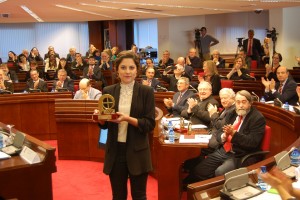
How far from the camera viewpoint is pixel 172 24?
15477 mm

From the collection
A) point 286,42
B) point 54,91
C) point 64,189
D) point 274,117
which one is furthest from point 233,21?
point 64,189

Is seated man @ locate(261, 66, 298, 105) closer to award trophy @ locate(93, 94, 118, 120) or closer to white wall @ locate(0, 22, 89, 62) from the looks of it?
award trophy @ locate(93, 94, 118, 120)

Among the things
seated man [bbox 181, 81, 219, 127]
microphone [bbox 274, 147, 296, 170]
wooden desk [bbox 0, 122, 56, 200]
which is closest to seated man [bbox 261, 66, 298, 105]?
seated man [bbox 181, 81, 219, 127]

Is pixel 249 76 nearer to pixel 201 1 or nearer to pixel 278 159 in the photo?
pixel 201 1

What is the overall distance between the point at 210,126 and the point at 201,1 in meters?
4.18

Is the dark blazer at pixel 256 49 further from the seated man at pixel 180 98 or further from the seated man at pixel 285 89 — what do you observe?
the seated man at pixel 180 98

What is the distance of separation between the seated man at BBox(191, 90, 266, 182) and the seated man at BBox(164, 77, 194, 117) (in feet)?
5.47

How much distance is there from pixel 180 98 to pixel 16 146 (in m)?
3.04

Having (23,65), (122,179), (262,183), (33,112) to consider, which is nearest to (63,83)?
(33,112)

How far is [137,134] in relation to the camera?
2949 mm

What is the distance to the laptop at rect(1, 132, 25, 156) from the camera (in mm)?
3439

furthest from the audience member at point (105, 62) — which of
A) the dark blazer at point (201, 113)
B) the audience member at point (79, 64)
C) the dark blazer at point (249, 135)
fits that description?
the dark blazer at point (249, 135)

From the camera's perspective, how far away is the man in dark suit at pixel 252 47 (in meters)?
12.4

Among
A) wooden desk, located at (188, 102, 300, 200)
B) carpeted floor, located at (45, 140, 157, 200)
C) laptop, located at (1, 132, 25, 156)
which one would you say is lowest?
carpeted floor, located at (45, 140, 157, 200)
